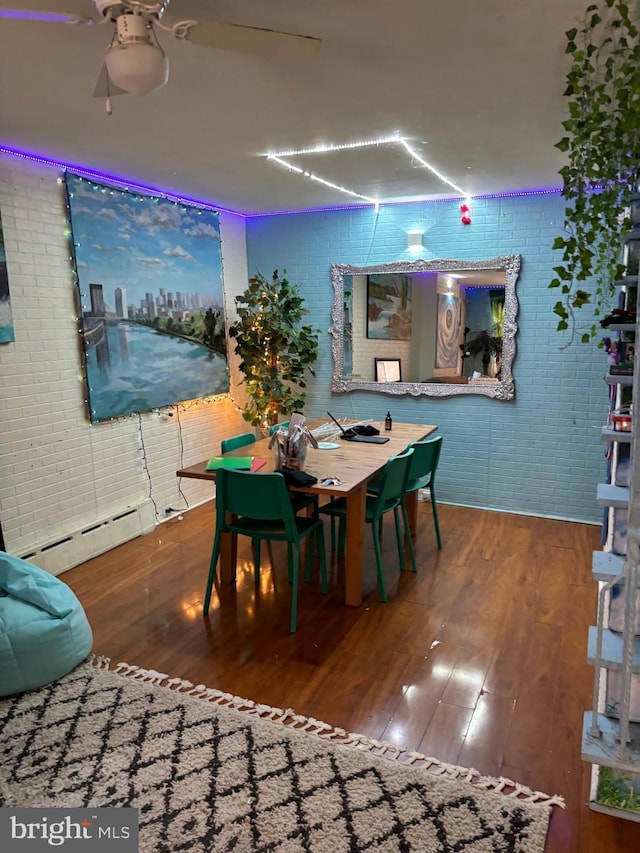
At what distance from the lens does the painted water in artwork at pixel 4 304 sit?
3219 millimetres

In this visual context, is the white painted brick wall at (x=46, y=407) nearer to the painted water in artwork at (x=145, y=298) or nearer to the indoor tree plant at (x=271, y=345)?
the painted water in artwork at (x=145, y=298)

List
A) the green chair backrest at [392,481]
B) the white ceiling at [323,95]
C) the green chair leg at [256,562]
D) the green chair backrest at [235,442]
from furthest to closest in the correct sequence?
the green chair backrest at [235,442] → the green chair leg at [256,562] → the green chair backrest at [392,481] → the white ceiling at [323,95]

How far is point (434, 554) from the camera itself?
151 inches

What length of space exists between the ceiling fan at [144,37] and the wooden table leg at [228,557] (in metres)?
2.46

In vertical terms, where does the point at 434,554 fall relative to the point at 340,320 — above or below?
below

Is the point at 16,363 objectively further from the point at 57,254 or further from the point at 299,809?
the point at 299,809

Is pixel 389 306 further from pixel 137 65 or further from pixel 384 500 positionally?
pixel 137 65

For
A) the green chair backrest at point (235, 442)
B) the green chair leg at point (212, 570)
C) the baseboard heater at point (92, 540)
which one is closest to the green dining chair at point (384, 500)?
the green chair leg at point (212, 570)

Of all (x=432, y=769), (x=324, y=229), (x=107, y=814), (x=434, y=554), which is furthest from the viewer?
(x=324, y=229)

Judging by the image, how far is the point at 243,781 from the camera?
1947mm

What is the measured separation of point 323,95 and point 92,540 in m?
2.95

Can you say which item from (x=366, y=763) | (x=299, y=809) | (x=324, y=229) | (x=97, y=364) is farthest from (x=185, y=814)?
(x=324, y=229)

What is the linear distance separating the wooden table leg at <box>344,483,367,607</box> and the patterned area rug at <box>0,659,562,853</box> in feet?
3.03

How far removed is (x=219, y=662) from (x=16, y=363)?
203 cm
